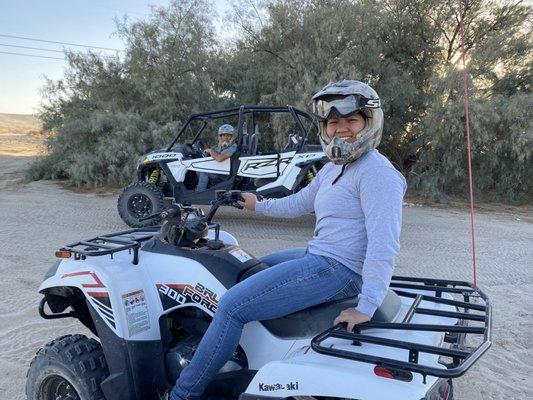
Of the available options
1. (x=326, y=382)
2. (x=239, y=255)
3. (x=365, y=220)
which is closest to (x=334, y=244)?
(x=365, y=220)

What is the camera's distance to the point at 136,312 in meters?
2.36

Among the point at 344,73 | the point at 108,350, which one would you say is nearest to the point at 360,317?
the point at 108,350

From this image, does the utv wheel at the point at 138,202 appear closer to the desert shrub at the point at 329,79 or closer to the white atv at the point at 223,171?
the white atv at the point at 223,171

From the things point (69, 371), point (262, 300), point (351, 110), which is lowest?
point (69, 371)

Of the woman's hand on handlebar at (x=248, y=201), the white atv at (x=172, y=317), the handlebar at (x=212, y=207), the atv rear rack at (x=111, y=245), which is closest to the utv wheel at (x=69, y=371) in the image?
the white atv at (x=172, y=317)

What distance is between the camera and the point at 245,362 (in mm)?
2354

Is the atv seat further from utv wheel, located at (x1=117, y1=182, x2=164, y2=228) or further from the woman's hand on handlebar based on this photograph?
utv wheel, located at (x1=117, y1=182, x2=164, y2=228)

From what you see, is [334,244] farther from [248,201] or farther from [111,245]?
[111,245]

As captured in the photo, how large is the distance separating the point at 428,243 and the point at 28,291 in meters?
4.85

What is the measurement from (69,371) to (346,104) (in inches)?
69.6

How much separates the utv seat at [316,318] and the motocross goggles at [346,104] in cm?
80

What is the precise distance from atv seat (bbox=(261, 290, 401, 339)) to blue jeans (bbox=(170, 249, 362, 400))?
0.04 m

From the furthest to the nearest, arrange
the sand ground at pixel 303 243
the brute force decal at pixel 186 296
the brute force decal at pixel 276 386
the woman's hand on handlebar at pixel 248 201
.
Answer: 1. the sand ground at pixel 303 243
2. the woman's hand on handlebar at pixel 248 201
3. the brute force decal at pixel 186 296
4. the brute force decal at pixel 276 386

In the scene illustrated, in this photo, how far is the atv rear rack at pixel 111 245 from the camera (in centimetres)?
241
